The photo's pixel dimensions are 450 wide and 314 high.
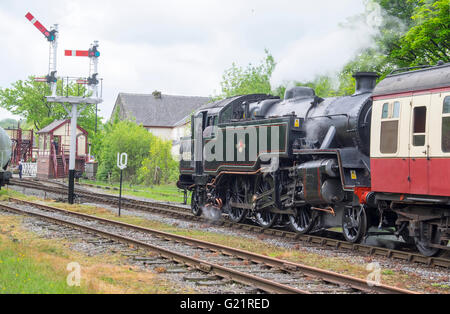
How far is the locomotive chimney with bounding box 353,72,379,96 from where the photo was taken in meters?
12.9

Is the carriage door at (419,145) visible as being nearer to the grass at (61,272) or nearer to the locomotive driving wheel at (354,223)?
the locomotive driving wheel at (354,223)

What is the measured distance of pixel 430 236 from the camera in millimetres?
10148

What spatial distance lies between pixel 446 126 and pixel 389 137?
4.57 ft

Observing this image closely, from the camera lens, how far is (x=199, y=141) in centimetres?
1817

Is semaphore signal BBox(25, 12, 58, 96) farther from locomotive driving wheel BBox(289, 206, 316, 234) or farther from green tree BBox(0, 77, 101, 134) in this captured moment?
green tree BBox(0, 77, 101, 134)

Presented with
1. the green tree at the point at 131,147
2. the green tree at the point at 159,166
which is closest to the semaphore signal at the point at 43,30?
the green tree at the point at 159,166

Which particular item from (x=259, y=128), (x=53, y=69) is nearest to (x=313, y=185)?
(x=259, y=128)

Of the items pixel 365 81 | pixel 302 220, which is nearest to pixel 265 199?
pixel 302 220

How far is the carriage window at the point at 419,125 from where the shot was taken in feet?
32.4

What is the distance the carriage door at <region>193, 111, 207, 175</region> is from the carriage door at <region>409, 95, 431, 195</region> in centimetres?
900

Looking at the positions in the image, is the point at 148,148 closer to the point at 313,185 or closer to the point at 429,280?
the point at 313,185

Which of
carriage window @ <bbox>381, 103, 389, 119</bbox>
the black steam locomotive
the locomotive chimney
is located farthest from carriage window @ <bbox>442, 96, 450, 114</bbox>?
the locomotive chimney

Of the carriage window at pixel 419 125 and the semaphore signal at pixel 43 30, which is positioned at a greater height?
the semaphore signal at pixel 43 30
